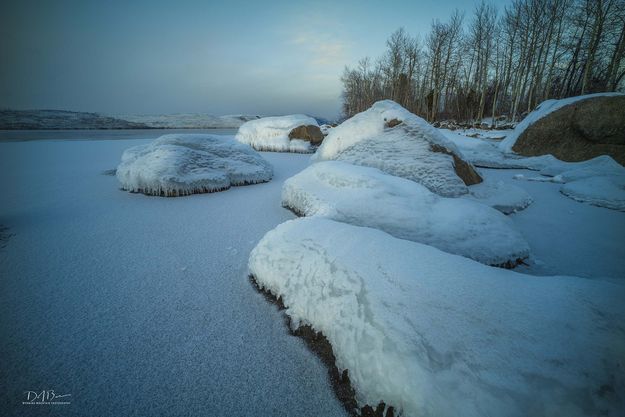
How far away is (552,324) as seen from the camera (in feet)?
2.39

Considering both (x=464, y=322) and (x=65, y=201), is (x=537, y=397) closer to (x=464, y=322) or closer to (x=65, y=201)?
(x=464, y=322)

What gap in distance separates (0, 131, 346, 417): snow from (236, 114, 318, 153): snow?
561cm

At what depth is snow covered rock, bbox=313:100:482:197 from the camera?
255 cm

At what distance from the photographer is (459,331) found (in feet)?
2.38

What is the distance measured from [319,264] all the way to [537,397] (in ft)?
2.40

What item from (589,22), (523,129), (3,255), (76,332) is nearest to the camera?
(76,332)

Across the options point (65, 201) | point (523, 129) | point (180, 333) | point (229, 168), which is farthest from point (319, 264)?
point (523, 129)

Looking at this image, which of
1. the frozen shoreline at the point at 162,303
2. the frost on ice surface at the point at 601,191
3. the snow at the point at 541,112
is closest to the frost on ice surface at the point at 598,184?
the frost on ice surface at the point at 601,191

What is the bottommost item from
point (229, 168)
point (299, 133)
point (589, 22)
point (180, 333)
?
point (180, 333)

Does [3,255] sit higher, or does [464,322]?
[464,322]

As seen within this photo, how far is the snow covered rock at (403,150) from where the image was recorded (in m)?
2.55

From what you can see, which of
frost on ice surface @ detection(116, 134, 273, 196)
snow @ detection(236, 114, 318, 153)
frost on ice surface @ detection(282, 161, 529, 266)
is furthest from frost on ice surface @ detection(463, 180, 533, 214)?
snow @ detection(236, 114, 318, 153)
